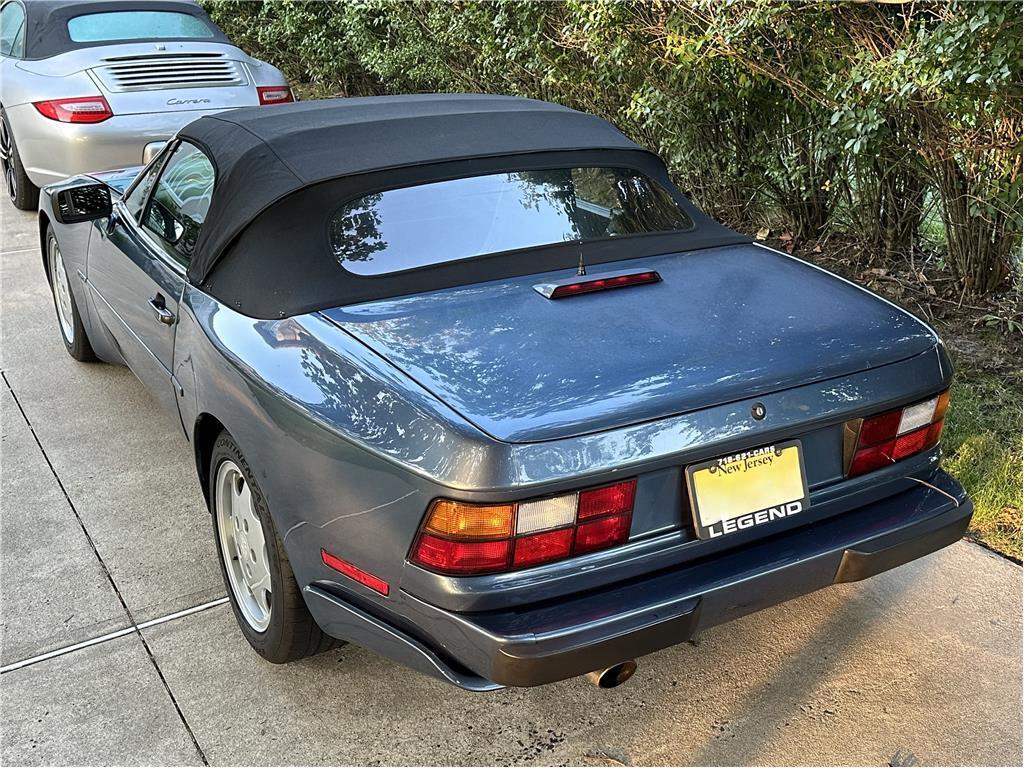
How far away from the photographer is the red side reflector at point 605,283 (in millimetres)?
2898

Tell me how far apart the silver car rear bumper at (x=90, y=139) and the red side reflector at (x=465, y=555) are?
5.64 meters

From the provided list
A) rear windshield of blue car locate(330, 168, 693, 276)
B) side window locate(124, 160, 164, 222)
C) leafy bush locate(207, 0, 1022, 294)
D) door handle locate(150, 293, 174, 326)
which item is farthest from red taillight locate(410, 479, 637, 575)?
leafy bush locate(207, 0, 1022, 294)

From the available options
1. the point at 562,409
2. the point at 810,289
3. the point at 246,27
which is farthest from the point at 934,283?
the point at 246,27

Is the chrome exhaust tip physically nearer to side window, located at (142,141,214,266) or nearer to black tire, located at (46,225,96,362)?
side window, located at (142,141,214,266)

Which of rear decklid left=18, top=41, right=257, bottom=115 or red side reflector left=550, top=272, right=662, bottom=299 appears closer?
red side reflector left=550, top=272, right=662, bottom=299

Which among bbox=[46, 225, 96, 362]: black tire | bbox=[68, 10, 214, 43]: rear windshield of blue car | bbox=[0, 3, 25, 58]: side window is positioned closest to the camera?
bbox=[46, 225, 96, 362]: black tire

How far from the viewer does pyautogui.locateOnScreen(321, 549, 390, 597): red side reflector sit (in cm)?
245

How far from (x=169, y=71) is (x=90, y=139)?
84cm

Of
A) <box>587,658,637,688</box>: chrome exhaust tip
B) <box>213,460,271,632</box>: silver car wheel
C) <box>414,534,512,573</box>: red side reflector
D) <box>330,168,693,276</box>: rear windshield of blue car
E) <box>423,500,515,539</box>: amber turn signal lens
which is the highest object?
<box>330,168,693,276</box>: rear windshield of blue car

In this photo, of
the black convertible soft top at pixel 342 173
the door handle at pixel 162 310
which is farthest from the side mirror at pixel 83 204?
the door handle at pixel 162 310

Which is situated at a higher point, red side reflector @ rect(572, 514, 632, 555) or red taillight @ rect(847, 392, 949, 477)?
red taillight @ rect(847, 392, 949, 477)

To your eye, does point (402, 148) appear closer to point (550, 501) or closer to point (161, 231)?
point (161, 231)

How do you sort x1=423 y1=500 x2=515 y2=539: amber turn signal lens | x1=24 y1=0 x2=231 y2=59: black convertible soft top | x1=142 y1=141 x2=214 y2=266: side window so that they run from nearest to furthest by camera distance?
x1=423 y1=500 x2=515 y2=539: amber turn signal lens < x1=142 y1=141 x2=214 y2=266: side window < x1=24 y1=0 x2=231 y2=59: black convertible soft top

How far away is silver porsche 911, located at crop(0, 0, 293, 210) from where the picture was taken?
7172 millimetres
